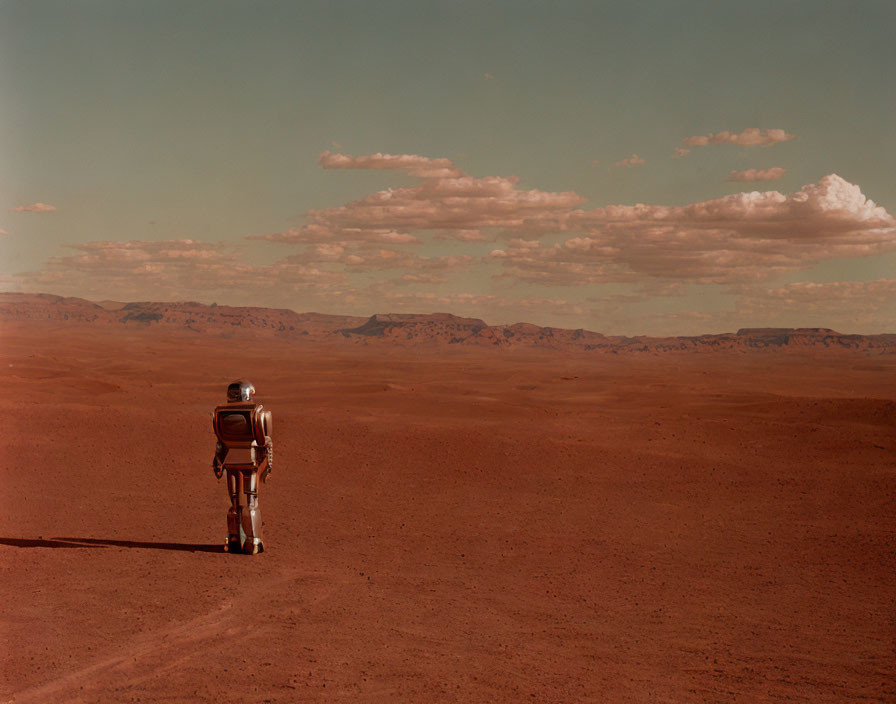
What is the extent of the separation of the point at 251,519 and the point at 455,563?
3300 millimetres

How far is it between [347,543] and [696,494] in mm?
8302

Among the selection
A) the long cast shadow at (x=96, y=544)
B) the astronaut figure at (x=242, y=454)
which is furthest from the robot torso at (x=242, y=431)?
the long cast shadow at (x=96, y=544)

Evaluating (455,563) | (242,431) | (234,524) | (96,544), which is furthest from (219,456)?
(455,563)

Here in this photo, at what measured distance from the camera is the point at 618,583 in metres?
12.3

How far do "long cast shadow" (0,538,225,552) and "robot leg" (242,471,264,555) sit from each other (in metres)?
0.58

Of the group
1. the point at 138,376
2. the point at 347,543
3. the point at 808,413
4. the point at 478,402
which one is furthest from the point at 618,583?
the point at 138,376

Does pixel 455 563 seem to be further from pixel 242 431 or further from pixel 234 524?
pixel 242 431

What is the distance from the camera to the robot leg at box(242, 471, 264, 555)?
13383 millimetres

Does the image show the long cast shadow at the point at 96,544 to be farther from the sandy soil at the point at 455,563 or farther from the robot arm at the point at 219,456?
the robot arm at the point at 219,456

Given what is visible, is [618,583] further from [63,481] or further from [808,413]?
[808,413]

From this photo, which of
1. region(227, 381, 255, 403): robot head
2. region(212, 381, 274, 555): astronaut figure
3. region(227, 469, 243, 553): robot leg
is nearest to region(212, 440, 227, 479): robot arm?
region(212, 381, 274, 555): astronaut figure

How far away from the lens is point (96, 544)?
1396 cm

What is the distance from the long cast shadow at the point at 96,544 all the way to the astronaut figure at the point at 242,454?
1.90ft

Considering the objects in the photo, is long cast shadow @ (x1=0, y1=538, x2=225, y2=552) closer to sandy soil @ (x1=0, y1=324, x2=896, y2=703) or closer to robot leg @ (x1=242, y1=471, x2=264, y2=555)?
A: sandy soil @ (x1=0, y1=324, x2=896, y2=703)
